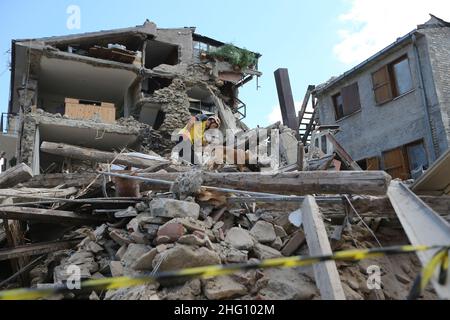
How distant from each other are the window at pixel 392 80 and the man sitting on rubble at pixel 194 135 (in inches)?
335

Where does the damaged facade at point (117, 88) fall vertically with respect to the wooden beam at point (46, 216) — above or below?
above

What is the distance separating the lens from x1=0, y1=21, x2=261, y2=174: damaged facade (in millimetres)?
16172

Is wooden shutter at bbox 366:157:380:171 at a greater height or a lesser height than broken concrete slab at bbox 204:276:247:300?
greater

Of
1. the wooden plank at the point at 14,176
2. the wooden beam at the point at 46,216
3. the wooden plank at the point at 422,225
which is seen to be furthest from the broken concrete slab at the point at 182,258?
the wooden plank at the point at 14,176

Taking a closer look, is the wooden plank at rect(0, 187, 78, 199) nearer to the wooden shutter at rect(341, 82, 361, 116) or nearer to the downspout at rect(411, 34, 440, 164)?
the downspout at rect(411, 34, 440, 164)

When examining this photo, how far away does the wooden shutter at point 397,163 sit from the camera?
43.9ft

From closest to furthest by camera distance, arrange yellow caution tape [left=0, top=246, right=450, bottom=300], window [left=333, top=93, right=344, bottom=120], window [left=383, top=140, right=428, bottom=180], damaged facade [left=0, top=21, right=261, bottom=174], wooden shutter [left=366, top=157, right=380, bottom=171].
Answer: yellow caution tape [left=0, top=246, right=450, bottom=300] → window [left=383, top=140, right=428, bottom=180] → wooden shutter [left=366, top=157, right=380, bottom=171] → damaged facade [left=0, top=21, right=261, bottom=174] → window [left=333, top=93, right=344, bottom=120]

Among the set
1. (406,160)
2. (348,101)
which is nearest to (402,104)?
(406,160)

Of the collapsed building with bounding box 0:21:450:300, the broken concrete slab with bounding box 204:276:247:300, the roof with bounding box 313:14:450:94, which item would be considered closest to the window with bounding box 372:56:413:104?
the roof with bounding box 313:14:450:94

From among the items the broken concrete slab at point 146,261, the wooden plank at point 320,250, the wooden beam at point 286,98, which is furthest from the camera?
the wooden beam at point 286,98

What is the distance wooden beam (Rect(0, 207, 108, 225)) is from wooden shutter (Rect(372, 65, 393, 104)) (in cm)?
1266

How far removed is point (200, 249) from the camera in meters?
3.28

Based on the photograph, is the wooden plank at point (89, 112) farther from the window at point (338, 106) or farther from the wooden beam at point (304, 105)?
the window at point (338, 106)

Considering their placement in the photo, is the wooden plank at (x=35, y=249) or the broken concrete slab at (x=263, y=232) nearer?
the broken concrete slab at (x=263, y=232)
